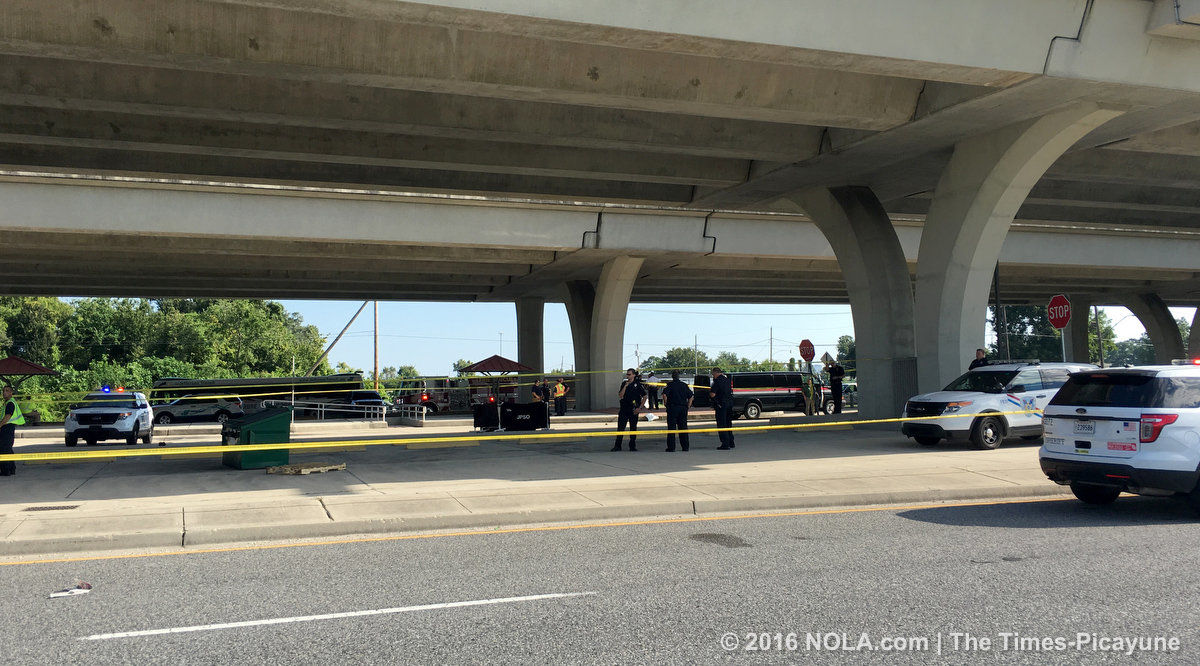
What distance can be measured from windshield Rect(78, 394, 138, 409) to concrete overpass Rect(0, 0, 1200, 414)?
4874 millimetres

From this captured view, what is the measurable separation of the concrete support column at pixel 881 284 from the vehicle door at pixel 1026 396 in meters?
5.36

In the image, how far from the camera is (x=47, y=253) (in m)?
30.9

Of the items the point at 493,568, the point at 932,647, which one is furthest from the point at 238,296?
the point at 932,647

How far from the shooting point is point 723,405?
1886cm

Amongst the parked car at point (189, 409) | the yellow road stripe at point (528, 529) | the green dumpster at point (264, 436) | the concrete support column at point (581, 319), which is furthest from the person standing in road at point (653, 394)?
the yellow road stripe at point (528, 529)

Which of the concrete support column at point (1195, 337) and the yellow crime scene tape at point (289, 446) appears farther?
the concrete support column at point (1195, 337)

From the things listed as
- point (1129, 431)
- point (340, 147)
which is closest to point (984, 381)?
point (1129, 431)

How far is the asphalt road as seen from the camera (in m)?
5.52

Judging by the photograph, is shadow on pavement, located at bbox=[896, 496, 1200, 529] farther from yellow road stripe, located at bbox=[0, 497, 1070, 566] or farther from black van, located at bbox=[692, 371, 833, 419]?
black van, located at bbox=[692, 371, 833, 419]

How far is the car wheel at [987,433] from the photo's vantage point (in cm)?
1777

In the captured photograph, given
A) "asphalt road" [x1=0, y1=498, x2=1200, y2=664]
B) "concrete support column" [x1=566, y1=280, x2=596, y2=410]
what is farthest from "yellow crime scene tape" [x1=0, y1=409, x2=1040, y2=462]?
"concrete support column" [x1=566, y1=280, x2=596, y2=410]

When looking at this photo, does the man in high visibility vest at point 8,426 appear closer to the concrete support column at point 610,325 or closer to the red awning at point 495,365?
the red awning at point 495,365

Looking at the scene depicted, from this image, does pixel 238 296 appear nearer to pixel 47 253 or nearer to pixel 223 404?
pixel 223 404

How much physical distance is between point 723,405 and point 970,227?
23.0 feet
